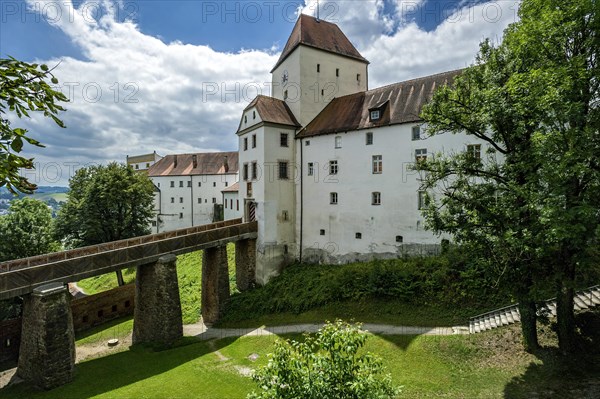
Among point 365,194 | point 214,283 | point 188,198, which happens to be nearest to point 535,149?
point 365,194

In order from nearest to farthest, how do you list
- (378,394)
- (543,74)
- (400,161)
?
(378,394), (543,74), (400,161)

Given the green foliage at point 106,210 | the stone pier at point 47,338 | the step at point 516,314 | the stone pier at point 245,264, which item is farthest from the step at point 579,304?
the green foliage at point 106,210

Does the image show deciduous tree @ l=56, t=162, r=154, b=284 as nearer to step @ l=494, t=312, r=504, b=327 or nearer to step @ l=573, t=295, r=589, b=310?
step @ l=494, t=312, r=504, b=327

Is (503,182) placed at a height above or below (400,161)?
below

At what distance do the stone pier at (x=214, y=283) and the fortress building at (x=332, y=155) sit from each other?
11.1 feet

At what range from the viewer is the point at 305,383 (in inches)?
248

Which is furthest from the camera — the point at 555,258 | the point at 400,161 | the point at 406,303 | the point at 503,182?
the point at 400,161

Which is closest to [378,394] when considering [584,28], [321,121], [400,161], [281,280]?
[584,28]

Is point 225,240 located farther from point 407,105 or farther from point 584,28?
point 584,28

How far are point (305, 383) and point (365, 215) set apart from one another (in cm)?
1812

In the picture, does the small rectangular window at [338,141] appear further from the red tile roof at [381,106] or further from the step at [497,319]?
the step at [497,319]

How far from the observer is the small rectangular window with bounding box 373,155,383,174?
22.8 metres

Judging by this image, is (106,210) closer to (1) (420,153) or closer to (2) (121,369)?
(2) (121,369)

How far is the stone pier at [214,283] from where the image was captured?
2369cm
